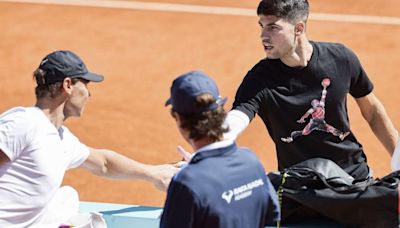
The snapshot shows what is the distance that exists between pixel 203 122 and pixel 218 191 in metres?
0.33

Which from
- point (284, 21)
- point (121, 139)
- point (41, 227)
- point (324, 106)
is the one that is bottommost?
point (121, 139)

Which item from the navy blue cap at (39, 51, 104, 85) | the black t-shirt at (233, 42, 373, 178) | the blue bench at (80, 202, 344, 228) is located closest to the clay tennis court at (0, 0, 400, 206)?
the blue bench at (80, 202, 344, 228)

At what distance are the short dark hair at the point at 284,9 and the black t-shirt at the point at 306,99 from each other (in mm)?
279

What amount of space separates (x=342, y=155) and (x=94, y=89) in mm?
6443

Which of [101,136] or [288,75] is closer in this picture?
[288,75]

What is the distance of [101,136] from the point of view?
10734 mm

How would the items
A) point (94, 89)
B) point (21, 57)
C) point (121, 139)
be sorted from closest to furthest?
point (121, 139) < point (94, 89) < point (21, 57)

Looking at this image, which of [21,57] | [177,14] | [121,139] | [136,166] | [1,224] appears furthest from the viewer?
[177,14]

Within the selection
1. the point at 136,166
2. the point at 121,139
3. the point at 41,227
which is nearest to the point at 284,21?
the point at 136,166

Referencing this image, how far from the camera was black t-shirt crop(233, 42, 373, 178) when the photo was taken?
5.88 m

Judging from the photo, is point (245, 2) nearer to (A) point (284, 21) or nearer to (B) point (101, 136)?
(B) point (101, 136)

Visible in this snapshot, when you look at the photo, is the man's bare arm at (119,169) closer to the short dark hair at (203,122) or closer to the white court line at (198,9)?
the short dark hair at (203,122)

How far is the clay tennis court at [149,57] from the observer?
34.6 ft

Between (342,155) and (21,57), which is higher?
(342,155)
